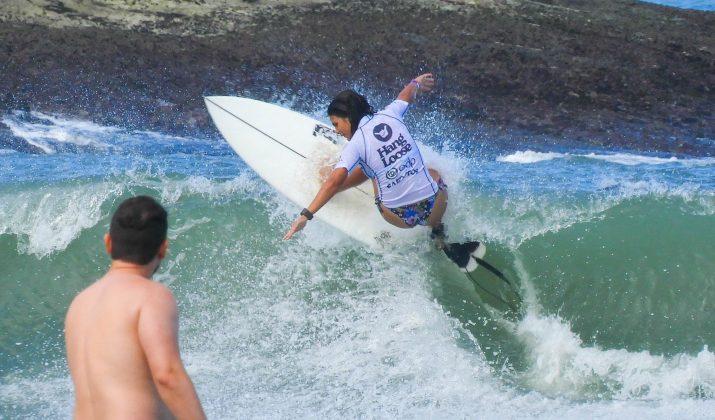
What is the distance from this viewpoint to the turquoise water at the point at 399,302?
18.5 ft

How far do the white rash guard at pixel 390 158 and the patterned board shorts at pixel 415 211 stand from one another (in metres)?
0.04

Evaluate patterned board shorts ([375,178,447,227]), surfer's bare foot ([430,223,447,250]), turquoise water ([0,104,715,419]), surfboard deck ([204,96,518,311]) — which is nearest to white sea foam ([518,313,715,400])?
turquoise water ([0,104,715,419])

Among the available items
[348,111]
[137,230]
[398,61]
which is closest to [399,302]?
[348,111]

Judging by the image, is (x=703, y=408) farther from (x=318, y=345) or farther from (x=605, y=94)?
(x=605, y=94)

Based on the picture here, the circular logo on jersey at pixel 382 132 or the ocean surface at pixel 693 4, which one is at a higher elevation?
the circular logo on jersey at pixel 382 132

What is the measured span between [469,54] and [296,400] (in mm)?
9498

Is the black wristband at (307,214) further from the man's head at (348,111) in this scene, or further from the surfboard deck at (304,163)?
the surfboard deck at (304,163)

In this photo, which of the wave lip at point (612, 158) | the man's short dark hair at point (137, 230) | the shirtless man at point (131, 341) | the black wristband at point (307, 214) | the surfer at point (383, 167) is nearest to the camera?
the shirtless man at point (131, 341)

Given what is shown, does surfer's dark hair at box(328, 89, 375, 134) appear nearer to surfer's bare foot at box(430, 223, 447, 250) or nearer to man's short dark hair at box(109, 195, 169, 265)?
surfer's bare foot at box(430, 223, 447, 250)

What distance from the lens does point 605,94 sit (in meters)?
13.2

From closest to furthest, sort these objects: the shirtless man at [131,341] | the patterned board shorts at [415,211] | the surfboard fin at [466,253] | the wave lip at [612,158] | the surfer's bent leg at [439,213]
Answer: the shirtless man at [131,341], the patterned board shorts at [415,211], the surfer's bent leg at [439,213], the surfboard fin at [466,253], the wave lip at [612,158]

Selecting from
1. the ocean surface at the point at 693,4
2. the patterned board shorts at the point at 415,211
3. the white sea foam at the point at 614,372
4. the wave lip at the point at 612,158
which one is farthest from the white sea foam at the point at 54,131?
the ocean surface at the point at 693,4

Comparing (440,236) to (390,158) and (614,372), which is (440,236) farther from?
(614,372)

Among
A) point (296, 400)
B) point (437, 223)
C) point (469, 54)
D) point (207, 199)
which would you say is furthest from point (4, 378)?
point (469, 54)
